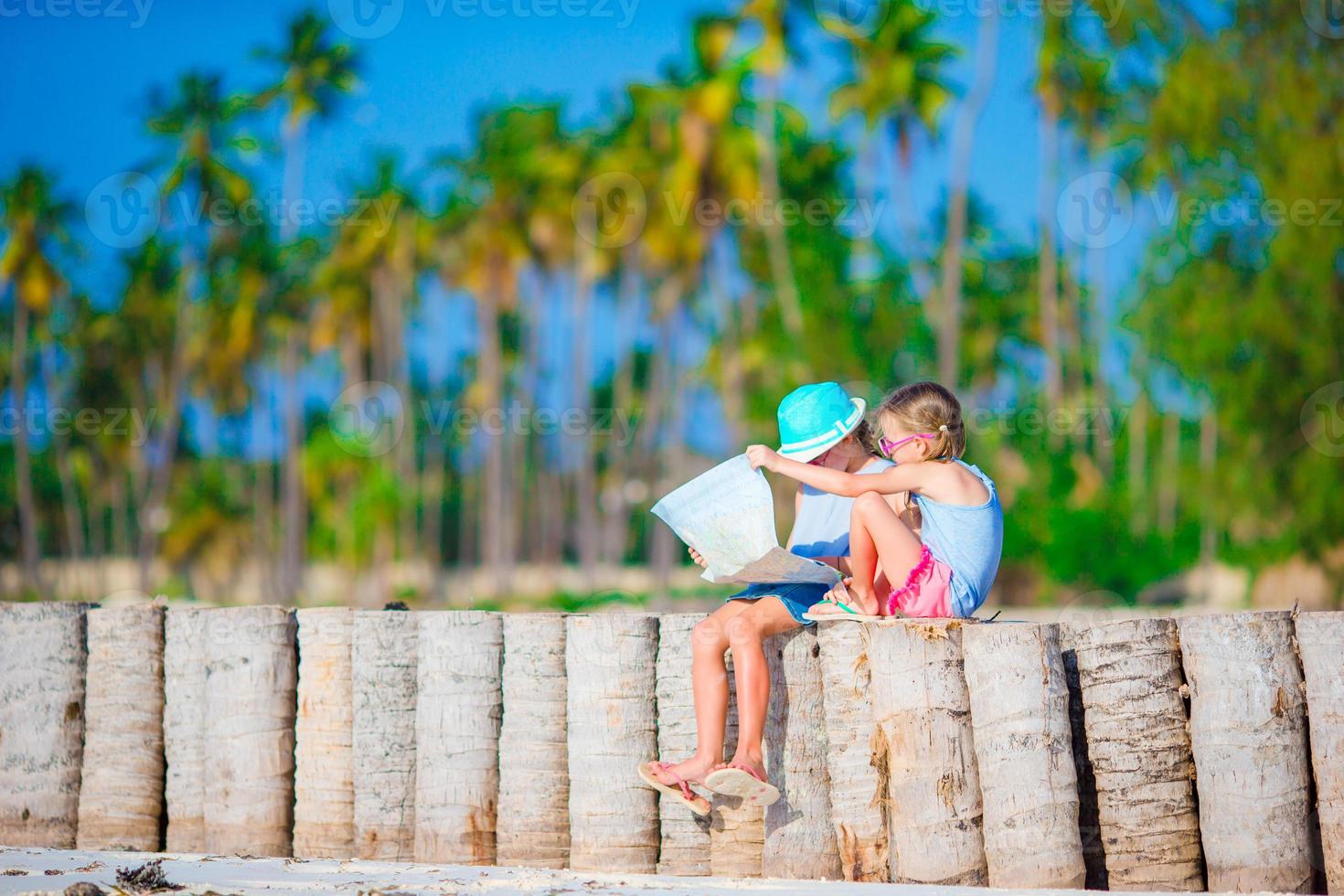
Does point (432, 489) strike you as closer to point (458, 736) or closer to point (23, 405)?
point (23, 405)

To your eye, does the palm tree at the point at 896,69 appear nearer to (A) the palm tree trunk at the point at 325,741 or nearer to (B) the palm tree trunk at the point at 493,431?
(B) the palm tree trunk at the point at 493,431

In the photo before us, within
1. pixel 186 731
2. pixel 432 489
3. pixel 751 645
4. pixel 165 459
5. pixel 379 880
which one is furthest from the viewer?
pixel 432 489

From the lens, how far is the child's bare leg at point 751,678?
484 centimetres

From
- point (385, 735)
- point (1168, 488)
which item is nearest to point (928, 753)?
point (385, 735)

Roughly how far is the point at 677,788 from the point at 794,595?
32.7 inches

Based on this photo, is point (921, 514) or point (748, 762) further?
point (921, 514)

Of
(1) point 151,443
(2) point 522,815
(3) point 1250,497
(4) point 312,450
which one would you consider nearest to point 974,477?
(2) point 522,815

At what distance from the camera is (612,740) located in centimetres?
520

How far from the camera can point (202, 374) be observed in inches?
2132

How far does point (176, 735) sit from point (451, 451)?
217ft

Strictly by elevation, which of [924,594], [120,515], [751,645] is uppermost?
[120,515]

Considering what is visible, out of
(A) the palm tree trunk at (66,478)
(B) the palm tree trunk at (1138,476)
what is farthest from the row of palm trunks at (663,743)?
(A) the palm tree trunk at (66,478)

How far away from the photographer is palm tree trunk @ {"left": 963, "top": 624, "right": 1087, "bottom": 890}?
4668 millimetres

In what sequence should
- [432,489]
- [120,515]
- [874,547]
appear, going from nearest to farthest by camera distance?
[874,547] → [120,515] → [432,489]
